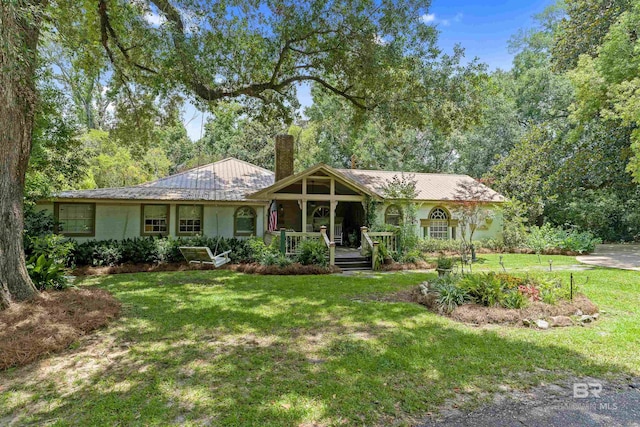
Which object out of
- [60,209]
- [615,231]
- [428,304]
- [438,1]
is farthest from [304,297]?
[615,231]

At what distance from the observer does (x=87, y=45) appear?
34.1 feet

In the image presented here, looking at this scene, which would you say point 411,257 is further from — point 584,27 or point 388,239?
point 584,27

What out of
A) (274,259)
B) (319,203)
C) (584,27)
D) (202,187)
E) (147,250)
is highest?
(584,27)

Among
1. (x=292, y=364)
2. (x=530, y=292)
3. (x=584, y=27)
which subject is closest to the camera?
(x=292, y=364)

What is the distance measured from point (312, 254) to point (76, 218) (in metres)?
9.54

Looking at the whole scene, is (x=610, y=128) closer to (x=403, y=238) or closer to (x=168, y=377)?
(x=403, y=238)

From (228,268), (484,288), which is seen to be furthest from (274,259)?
(484,288)

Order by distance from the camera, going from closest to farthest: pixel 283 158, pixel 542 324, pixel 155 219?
pixel 542 324, pixel 155 219, pixel 283 158

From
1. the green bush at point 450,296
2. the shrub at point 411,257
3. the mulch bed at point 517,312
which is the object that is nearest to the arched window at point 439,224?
the shrub at point 411,257

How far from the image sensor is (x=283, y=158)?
15961 mm

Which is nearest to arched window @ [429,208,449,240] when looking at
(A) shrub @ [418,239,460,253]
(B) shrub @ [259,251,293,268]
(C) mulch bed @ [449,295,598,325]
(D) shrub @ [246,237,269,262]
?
(A) shrub @ [418,239,460,253]

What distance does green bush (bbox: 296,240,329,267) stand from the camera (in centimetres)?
1196

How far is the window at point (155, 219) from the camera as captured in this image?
46.2 ft

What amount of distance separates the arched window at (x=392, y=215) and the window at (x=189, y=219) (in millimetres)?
9168
